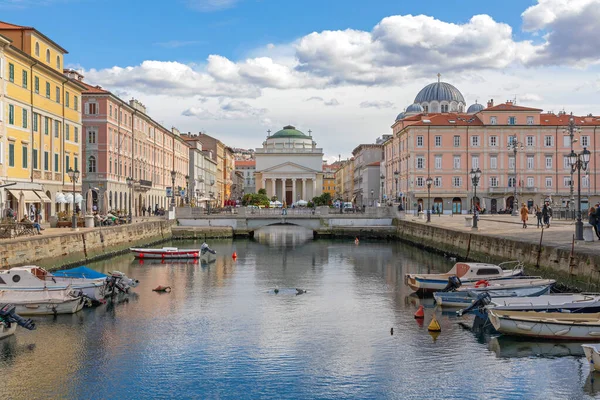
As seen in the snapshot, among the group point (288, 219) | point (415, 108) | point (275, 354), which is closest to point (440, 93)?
point (415, 108)

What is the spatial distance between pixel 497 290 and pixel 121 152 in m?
55.5

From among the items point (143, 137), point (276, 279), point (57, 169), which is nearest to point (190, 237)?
point (57, 169)

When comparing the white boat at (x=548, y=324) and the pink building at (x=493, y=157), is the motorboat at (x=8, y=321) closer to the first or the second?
the white boat at (x=548, y=324)

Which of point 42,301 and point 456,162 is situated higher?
point 456,162

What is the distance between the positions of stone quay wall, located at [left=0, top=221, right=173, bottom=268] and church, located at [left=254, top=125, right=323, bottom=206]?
83068 mm

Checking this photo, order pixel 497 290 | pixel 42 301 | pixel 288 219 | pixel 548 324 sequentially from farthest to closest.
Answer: pixel 288 219 < pixel 497 290 < pixel 42 301 < pixel 548 324

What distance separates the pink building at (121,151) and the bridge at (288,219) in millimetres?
7909

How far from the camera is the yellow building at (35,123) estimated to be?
4469 cm

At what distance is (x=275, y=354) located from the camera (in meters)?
19.3

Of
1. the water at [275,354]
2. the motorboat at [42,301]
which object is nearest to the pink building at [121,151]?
the motorboat at [42,301]

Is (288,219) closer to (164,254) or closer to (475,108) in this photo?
(164,254)

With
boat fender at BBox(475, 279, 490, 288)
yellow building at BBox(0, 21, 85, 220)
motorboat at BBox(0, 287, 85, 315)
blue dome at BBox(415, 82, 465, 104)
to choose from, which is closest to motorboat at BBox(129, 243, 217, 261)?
yellow building at BBox(0, 21, 85, 220)

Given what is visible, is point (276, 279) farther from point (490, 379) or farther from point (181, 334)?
point (490, 379)

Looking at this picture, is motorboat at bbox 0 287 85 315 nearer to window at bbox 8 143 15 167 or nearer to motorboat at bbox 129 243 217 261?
motorboat at bbox 129 243 217 261
